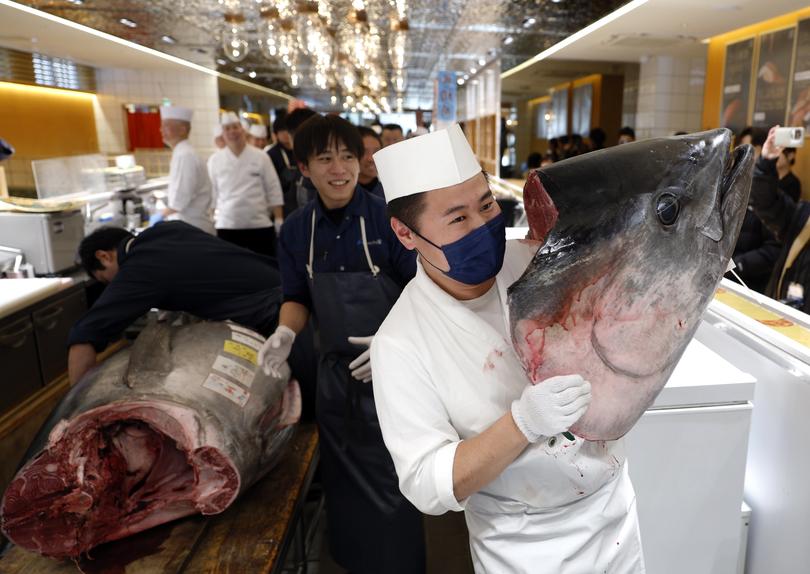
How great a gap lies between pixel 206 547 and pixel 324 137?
4.24ft

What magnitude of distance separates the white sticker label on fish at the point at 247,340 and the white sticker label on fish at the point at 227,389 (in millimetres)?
217

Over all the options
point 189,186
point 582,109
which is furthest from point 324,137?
point 582,109

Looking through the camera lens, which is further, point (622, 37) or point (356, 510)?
point (622, 37)

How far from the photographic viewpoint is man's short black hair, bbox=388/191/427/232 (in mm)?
1071

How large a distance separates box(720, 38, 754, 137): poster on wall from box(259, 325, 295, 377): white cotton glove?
22.5ft

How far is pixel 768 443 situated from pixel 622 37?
6871mm

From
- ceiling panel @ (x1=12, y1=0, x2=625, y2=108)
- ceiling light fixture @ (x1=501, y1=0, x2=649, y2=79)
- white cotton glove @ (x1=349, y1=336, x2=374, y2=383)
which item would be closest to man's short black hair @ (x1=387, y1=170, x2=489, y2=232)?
white cotton glove @ (x1=349, y1=336, x2=374, y2=383)

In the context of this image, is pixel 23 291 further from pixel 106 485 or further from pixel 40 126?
pixel 40 126

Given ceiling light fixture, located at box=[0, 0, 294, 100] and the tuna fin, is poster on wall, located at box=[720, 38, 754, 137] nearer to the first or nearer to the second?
the tuna fin

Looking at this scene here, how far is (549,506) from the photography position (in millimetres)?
1105

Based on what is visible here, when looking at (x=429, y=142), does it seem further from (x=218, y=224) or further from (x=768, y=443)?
(x=218, y=224)

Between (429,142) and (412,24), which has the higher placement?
(412,24)

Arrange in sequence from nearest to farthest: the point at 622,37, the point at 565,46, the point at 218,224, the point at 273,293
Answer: the point at 273,293 < the point at 218,224 < the point at 622,37 < the point at 565,46

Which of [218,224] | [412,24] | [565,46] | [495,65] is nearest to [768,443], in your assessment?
[218,224]
